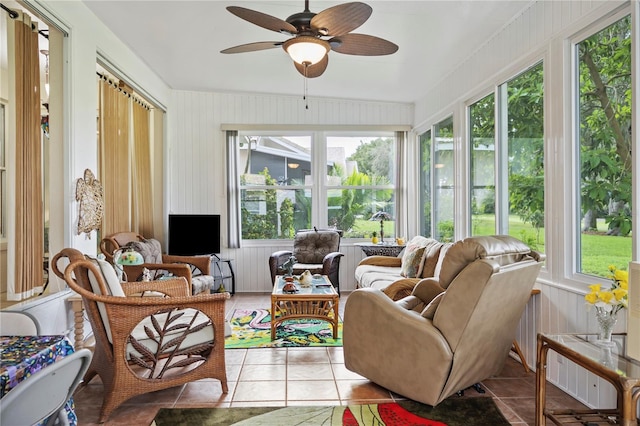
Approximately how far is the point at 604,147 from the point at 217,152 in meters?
4.90

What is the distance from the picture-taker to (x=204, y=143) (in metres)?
6.25

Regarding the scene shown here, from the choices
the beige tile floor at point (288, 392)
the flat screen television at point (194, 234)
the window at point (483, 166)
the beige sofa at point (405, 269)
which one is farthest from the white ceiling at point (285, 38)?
the beige tile floor at point (288, 392)

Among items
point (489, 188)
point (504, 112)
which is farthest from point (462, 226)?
point (504, 112)

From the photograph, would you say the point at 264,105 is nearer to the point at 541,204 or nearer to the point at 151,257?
the point at 151,257

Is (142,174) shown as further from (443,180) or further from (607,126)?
(607,126)

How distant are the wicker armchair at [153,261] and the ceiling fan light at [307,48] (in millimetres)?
2447

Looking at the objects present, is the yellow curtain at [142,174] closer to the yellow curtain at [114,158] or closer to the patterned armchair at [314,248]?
the yellow curtain at [114,158]

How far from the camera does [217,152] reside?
6.27 meters

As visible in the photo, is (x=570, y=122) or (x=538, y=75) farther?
(x=538, y=75)

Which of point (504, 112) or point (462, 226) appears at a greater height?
point (504, 112)

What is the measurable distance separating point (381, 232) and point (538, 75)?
132 inches

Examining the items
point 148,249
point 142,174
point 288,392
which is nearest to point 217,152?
point 142,174

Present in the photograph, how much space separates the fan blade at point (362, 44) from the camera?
2.97 m

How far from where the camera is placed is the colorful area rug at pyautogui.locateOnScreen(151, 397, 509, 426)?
7.91 ft
